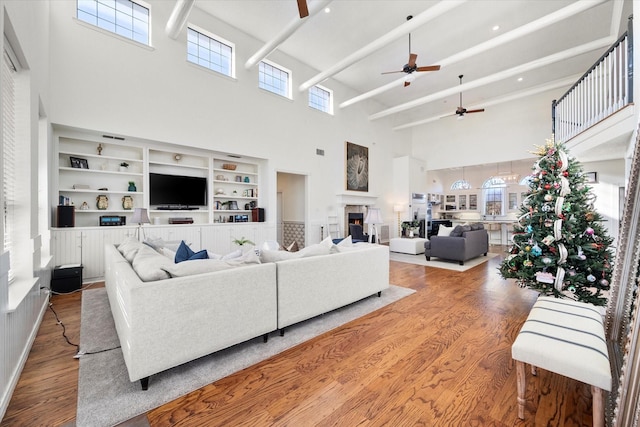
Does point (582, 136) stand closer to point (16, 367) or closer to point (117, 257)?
point (117, 257)

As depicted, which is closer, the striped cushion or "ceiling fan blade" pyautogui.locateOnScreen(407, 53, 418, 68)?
the striped cushion

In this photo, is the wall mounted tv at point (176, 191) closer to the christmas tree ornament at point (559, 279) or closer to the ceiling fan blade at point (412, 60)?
the ceiling fan blade at point (412, 60)

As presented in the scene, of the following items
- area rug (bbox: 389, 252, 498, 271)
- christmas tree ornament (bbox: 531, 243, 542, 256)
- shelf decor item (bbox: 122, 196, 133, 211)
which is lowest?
area rug (bbox: 389, 252, 498, 271)

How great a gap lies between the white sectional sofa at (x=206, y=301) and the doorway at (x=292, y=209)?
16.1 feet

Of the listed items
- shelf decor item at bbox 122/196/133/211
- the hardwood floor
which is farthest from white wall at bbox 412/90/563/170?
shelf decor item at bbox 122/196/133/211

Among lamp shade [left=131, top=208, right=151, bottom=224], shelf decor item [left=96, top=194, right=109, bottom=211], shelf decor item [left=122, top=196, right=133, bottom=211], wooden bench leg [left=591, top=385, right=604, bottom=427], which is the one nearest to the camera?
wooden bench leg [left=591, top=385, right=604, bottom=427]

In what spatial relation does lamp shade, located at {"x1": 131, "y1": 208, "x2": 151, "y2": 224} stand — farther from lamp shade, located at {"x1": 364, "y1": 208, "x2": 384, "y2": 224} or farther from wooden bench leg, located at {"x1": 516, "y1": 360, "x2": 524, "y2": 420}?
wooden bench leg, located at {"x1": 516, "y1": 360, "x2": 524, "y2": 420}

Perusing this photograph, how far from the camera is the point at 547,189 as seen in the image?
3113 mm

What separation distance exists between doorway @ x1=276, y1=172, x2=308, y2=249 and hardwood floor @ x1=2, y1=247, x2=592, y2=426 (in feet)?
17.1

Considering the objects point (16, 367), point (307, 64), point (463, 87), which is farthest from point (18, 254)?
point (463, 87)

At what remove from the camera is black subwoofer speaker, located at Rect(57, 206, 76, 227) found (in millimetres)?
4129

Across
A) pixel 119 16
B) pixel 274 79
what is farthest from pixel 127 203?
pixel 274 79

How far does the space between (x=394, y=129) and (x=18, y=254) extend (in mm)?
10713

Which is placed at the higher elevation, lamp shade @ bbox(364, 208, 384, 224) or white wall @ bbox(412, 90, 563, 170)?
white wall @ bbox(412, 90, 563, 170)
